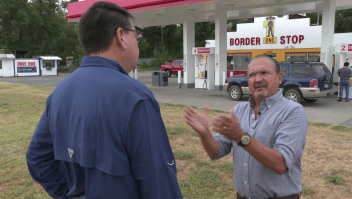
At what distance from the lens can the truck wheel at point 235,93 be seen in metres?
14.8

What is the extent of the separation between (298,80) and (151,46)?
55191 mm

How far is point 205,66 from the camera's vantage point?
19.9m

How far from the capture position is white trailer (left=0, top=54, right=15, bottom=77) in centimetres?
3522

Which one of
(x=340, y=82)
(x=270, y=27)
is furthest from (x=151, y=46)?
(x=340, y=82)

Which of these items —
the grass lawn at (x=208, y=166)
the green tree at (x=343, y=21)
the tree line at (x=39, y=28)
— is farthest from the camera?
the tree line at (x=39, y=28)

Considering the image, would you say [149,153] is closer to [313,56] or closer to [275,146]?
[275,146]

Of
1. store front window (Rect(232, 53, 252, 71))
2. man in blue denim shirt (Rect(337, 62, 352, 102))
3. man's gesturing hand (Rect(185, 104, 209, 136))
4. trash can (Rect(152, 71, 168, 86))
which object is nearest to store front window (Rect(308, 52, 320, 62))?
store front window (Rect(232, 53, 252, 71))

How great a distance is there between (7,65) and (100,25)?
130 ft

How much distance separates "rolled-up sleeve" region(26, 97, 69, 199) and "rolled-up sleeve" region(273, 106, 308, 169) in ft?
4.65

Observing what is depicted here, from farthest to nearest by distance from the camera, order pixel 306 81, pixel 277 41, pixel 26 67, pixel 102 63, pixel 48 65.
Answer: pixel 48 65 → pixel 26 67 → pixel 277 41 → pixel 306 81 → pixel 102 63

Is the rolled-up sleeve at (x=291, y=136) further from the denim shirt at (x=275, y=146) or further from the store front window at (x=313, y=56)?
the store front window at (x=313, y=56)

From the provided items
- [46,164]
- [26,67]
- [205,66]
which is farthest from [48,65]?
[46,164]

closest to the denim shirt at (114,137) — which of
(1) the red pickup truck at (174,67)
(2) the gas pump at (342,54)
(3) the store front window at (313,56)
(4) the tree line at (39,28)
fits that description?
(2) the gas pump at (342,54)

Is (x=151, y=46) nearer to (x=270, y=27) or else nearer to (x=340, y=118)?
(x=270, y=27)
